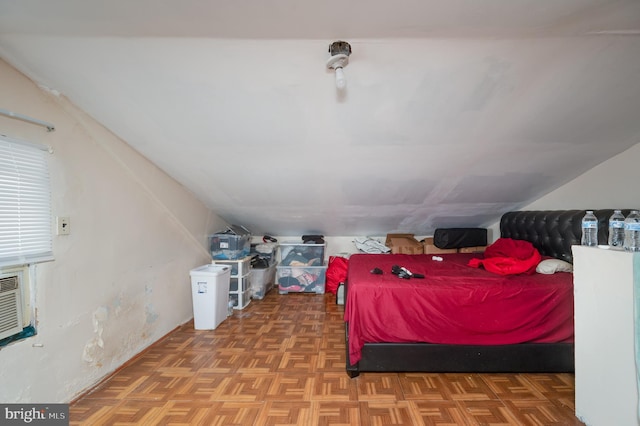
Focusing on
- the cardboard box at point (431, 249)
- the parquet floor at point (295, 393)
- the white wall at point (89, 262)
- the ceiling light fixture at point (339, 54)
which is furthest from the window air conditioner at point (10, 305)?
the cardboard box at point (431, 249)

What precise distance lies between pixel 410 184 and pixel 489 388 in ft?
6.34

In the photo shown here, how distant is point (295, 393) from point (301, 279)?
8.55 ft

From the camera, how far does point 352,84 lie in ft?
6.41

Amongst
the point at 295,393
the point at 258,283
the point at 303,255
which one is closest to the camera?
the point at 295,393

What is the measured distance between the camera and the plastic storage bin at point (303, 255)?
185 inches

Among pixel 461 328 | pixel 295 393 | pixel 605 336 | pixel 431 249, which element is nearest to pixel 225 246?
pixel 295 393

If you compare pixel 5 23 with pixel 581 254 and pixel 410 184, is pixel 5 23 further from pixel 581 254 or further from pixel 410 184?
pixel 581 254

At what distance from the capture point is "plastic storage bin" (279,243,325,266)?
471 cm

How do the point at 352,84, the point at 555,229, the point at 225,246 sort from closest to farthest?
the point at 352,84 < the point at 555,229 < the point at 225,246

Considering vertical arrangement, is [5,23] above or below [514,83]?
above

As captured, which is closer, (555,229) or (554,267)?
(554,267)

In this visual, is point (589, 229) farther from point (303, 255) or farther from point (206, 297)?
point (206, 297)

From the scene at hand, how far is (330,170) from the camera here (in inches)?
117

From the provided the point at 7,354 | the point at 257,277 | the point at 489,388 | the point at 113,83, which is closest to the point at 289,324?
the point at 257,277
